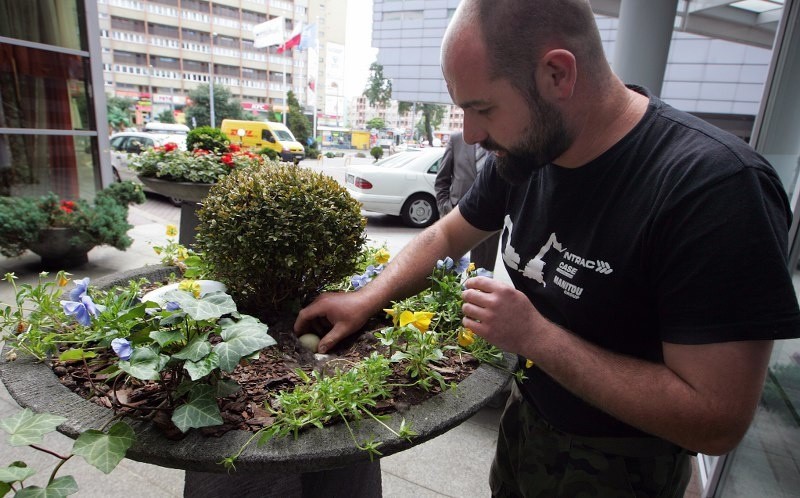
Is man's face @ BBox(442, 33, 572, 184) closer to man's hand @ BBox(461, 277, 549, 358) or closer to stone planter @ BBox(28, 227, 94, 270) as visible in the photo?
man's hand @ BBox(461, 277, 549, 358)

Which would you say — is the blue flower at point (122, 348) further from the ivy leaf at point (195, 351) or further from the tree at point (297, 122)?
the tree at point (297, 122)

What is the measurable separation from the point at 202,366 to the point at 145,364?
111 mm

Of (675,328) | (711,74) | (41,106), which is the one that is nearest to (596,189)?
(675,328)

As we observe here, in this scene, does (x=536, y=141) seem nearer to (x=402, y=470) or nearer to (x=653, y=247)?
(x=653, y=247)

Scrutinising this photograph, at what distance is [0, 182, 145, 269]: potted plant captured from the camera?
183 inches

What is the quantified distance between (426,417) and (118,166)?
1330 centimetres

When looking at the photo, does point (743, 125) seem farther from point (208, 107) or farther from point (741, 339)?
point (208, 107)

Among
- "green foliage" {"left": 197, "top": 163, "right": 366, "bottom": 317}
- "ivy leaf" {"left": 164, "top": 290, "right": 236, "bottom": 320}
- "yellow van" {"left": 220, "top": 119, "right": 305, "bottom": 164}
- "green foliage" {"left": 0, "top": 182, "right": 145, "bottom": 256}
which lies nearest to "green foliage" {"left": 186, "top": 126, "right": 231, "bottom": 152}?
"green foliage" {"left": 0, "top": 182, "right": 145, "bottom": 256}

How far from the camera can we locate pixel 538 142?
1.07 meters

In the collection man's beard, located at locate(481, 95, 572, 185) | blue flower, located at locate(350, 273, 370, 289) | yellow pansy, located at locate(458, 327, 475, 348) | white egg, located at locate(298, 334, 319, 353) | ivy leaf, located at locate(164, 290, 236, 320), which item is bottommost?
white egg, located at locate(298, 334, 319, 353)

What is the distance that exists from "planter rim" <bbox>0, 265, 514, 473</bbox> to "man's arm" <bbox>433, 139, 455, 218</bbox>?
281 cm

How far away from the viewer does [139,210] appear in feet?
32.1

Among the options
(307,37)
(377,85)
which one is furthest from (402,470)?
(377,85)

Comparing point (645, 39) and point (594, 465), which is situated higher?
point (645, 39)
